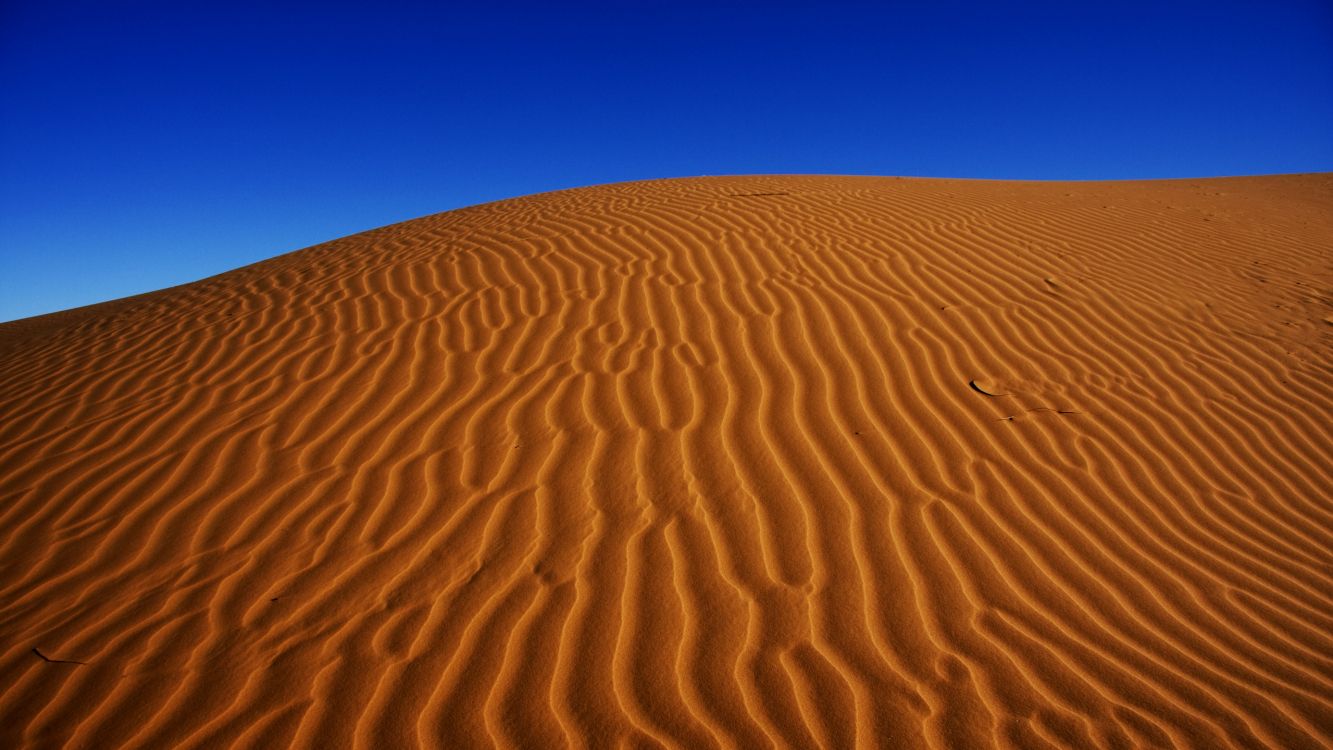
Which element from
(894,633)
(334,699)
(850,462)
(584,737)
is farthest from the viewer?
(850,462)

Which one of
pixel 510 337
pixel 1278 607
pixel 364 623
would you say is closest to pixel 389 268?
pixel 510 337

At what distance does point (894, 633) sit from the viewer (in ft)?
7.52

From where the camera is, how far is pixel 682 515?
2.83 m

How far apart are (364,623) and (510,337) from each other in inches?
95.9

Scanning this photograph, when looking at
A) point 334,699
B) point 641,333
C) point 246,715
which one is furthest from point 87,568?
point 641,333

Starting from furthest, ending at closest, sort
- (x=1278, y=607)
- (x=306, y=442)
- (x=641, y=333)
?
1. (x=641, y=333)
2. (x=306, y=442)
3. (x=1278, y=607)

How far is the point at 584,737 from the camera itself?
1.93 meters

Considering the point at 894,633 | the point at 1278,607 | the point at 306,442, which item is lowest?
the point at 1278,607

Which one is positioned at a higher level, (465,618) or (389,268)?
(389,268)

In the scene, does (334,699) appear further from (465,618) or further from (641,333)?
(641,333)

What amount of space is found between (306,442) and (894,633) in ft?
9.89

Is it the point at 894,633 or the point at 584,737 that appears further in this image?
the point at 894,633

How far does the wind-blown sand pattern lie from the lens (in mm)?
2068

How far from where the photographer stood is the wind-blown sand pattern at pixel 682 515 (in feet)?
6.79
